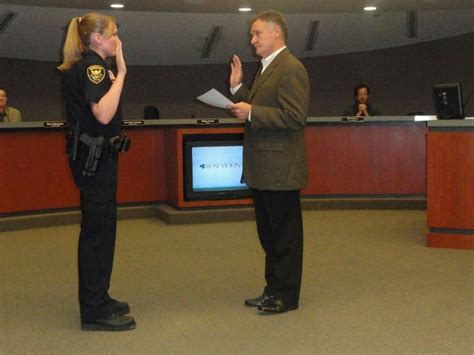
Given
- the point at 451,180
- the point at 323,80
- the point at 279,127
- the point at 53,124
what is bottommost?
the point at 451,180

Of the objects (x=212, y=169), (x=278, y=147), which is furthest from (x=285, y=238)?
(x=212, y=169)

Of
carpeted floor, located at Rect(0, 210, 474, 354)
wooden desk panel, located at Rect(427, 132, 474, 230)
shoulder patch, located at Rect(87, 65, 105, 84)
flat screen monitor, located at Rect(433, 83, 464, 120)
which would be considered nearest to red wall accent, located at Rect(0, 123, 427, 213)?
carpeted floor, located at Rect(0, 210, 474, 354)

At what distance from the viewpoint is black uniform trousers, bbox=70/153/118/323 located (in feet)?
11.2

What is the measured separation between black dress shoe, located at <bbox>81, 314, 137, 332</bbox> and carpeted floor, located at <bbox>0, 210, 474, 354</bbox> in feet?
0.14

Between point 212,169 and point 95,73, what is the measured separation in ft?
11.9

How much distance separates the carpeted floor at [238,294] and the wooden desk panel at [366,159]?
1220mm

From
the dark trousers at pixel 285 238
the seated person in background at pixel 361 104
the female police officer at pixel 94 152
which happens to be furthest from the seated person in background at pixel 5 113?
the dark trousers at pixel 285 238

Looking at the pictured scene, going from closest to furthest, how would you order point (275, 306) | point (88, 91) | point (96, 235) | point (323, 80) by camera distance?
point (88, 91) → point (96, 235) → point (275, 306) → point (323, 80)

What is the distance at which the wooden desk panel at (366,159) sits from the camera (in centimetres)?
746

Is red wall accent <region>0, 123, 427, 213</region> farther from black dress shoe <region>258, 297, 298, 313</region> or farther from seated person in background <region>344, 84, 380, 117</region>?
black dress shoe <region>258, 297, 298, 313</region>

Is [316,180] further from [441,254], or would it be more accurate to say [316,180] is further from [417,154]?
[441,254]

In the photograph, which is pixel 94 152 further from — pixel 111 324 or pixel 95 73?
pixel 111 324

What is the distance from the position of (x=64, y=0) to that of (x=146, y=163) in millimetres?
2420

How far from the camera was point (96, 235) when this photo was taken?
11.3ft
